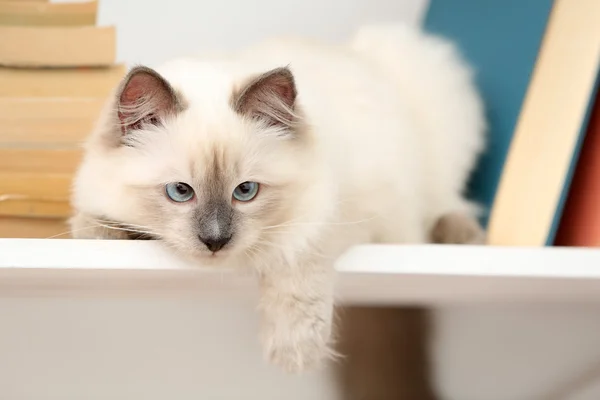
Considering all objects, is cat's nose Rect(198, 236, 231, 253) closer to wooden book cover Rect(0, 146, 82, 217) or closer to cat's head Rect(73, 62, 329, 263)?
cat's head Rect(73, 62, 329, 263)

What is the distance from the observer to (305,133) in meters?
1.11

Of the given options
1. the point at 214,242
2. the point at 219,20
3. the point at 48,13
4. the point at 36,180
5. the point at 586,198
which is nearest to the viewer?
the point at 214,242

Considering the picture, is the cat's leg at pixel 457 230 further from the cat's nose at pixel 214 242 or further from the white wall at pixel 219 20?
the white wall at pixel 219 20

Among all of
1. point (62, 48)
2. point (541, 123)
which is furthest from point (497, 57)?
point (62, 48)

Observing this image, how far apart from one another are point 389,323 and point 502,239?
426mm

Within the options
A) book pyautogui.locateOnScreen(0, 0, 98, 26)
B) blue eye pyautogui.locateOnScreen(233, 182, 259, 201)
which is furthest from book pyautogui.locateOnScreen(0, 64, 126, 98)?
blue eye pyautogui.locateOnScreen(233, 182, 259, 201)

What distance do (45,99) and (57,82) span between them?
0.23ft

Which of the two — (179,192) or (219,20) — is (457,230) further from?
(219,20)

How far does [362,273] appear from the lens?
3.23ft

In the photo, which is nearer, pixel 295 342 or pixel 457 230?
pixel 295 342

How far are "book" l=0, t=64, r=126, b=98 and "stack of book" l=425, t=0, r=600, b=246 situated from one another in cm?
94

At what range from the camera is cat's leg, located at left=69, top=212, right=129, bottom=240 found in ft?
3.64

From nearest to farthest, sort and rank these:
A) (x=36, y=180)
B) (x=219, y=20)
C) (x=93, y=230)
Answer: (x=93, y=230) < (x=36, y=180) < (x=219, y=20)

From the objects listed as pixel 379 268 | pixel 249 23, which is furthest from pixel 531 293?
pixel 249 23
